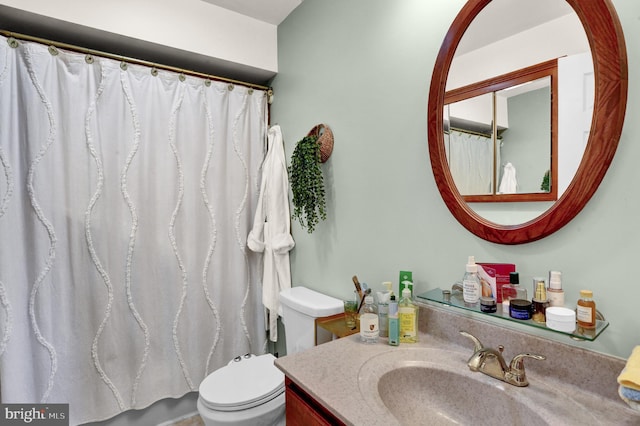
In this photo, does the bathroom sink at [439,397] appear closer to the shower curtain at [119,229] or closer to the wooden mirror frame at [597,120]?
the wooden mirror frame at [597,120]

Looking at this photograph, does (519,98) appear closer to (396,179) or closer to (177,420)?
(396,179)

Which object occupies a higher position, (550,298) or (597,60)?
(597,60)

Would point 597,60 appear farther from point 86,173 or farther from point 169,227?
point 86,173

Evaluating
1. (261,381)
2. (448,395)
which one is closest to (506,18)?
(448,395)

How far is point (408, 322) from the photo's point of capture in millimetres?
1179

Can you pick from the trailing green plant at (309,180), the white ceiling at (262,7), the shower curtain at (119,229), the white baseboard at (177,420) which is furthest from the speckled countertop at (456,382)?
the white ceiling at (262,7)

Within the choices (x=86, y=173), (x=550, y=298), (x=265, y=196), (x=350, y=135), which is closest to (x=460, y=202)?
(x=550, y=298)

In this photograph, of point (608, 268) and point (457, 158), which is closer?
point (608, 268)

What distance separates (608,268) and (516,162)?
37cm

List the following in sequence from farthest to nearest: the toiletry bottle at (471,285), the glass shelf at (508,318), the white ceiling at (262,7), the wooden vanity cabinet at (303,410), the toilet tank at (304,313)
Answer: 1. the white ceiling at (262,7)
2. the toilet tank at (304,313)
3. the toiletry bottle at (471,285)
4. the wooden vanity cabinet at (303,410)
5. the glass shelf at (508,318)

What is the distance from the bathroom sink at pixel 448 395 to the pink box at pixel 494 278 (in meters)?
0.24

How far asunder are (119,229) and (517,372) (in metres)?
1.95

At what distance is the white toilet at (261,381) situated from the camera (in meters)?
1.41

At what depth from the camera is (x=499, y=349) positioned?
97 cm
